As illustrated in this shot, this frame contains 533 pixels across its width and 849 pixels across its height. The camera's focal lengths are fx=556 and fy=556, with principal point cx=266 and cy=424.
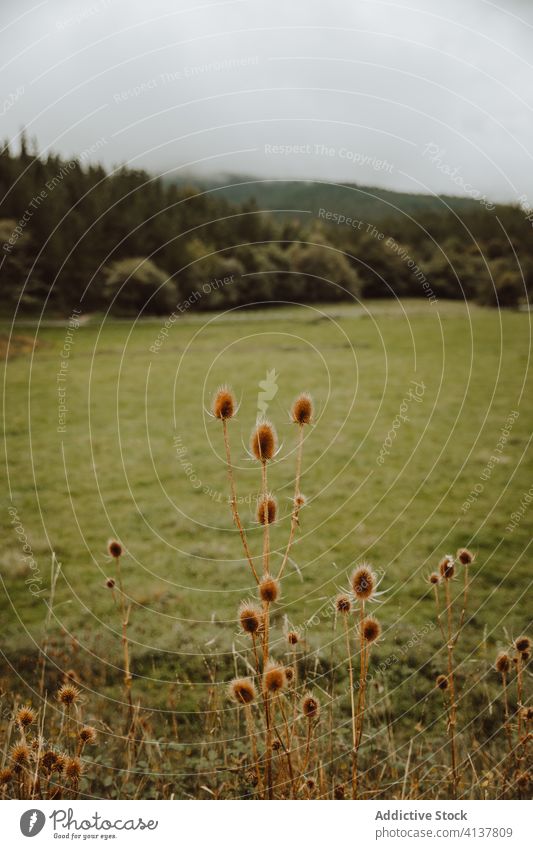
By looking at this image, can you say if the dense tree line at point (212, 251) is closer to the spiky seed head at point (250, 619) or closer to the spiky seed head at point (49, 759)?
the spiky seed head at point (250, 619)

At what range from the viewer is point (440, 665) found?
9.10 feet

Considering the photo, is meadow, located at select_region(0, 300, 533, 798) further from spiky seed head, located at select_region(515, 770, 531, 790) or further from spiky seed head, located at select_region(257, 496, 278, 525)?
spiky seed head, located at select_region(257, 496, 278, 525)

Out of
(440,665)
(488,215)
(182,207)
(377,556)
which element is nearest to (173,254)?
(182,207)

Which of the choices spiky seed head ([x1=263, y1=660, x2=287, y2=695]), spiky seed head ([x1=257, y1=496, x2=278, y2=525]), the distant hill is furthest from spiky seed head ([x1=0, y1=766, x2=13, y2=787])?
the distant hill

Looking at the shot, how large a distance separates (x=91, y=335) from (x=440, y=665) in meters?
7.23

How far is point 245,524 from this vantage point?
4551 mm

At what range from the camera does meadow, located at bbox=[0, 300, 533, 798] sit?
2.31 meters

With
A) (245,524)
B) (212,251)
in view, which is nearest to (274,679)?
(245,524)

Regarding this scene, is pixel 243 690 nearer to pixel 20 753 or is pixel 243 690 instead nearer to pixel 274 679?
pixel 274 679

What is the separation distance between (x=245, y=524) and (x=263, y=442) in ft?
10.0

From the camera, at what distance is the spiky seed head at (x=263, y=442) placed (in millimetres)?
1586

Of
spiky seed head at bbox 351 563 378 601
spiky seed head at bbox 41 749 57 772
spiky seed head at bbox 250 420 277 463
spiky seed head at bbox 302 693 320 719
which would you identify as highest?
spiky seed head at bbox 250 420 277 463

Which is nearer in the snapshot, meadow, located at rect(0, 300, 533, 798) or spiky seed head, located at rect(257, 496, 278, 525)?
spiky seed head, located at rect(257, 496, 278, 525)

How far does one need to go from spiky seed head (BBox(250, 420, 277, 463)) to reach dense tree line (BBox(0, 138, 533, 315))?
15.6ft
